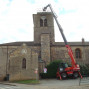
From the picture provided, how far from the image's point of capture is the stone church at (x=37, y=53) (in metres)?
24.6

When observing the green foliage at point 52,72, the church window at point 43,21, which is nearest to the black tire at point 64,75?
the green foliage at point 52,72

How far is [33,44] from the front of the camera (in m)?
33.5

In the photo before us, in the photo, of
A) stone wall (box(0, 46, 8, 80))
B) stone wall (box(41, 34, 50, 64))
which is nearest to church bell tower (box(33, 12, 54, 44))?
stone wall (box(41, 34, 50, 64))

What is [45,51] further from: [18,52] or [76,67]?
[76,67]

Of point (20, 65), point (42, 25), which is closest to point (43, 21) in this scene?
point (42, 25)

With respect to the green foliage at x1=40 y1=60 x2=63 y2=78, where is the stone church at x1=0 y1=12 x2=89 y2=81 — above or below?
above

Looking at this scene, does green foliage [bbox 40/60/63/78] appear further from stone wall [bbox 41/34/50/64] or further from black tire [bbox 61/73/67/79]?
black tire [bbox 61/73/67/79]

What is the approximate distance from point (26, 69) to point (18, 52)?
141 inches

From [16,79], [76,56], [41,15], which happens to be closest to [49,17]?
[41,15]

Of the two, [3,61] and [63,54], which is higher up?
[63,54]

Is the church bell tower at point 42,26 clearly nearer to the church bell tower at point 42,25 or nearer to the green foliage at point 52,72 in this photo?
the church bell tower at point 42,25

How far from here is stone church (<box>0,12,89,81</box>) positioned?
2462 cm

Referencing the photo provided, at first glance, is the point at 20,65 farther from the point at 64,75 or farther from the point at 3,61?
the point at 64,75

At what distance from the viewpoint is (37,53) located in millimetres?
25703
